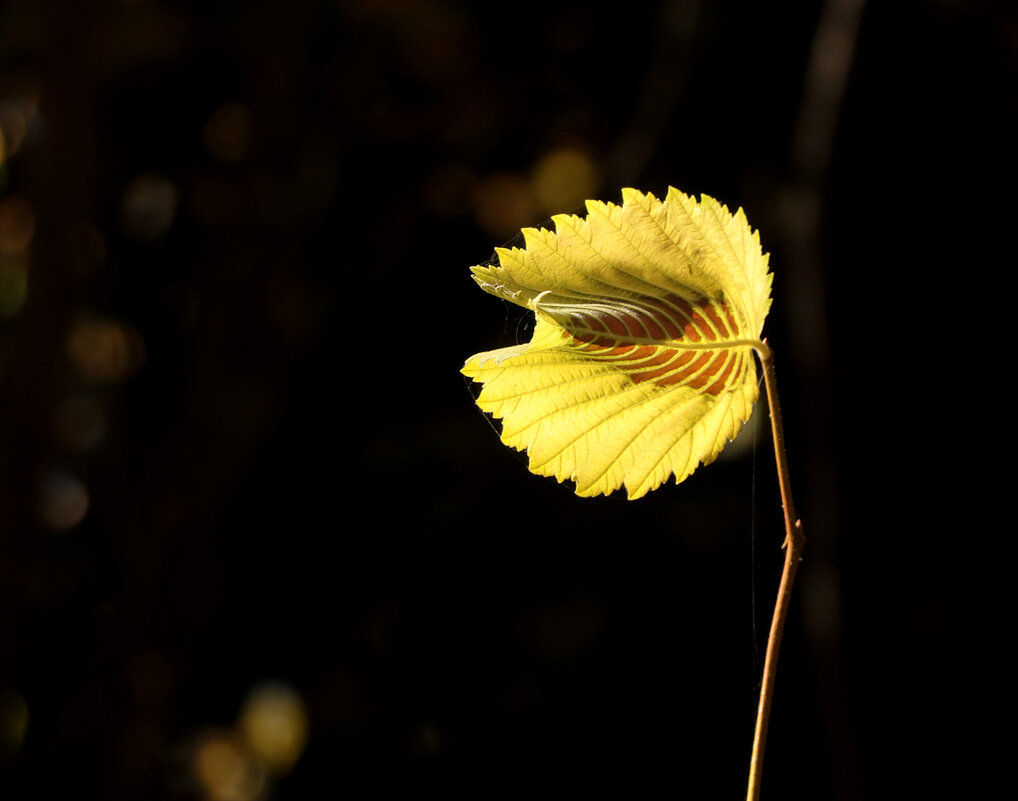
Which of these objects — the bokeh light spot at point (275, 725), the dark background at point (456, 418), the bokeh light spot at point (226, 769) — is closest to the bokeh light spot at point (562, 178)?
the dark background at point (456, 418)

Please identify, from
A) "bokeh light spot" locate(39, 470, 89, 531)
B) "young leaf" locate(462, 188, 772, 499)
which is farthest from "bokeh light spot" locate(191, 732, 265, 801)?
"young leaf" locate(462, 188, 772, 499)

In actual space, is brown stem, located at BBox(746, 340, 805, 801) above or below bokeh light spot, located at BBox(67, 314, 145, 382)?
below

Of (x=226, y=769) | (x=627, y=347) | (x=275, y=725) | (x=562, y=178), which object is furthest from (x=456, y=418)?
(x=627, y=347)

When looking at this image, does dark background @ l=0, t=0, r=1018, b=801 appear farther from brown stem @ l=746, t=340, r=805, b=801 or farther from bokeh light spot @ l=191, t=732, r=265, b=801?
brown stem @ l=746, t=340, r=805, b=801

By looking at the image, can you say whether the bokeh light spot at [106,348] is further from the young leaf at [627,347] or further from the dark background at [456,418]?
the young leaf at [627,347]

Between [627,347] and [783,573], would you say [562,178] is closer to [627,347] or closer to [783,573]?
[627,347]
